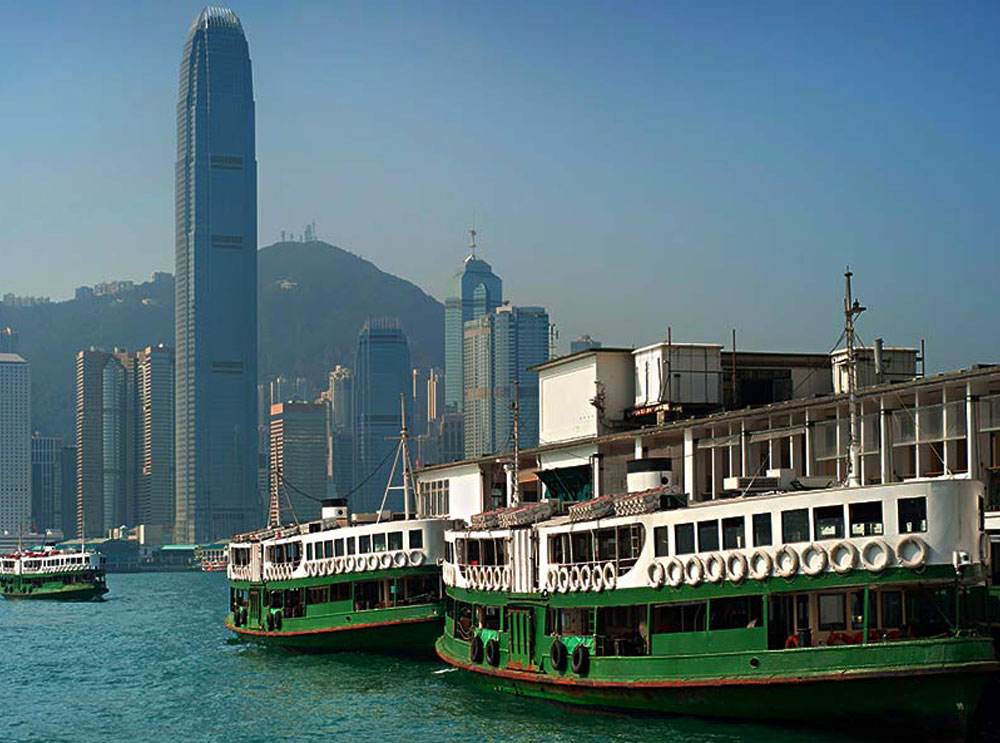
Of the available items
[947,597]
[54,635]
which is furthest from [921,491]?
[54,635]

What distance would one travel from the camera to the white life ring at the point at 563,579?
42594mm

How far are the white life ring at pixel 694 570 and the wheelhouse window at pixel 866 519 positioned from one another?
4.58 metres

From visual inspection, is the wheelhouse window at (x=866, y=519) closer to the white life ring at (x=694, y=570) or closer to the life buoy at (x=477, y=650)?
the white life ring at (x=694, y=570)

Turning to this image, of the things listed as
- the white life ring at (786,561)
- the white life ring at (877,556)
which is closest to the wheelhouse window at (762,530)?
the white life ring at (786,561)

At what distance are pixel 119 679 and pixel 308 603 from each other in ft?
27.4

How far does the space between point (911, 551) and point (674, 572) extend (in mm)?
6961

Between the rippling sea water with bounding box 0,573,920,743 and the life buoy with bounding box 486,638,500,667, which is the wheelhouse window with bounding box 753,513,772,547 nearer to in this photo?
the rippling sea water with bounding box 0,573,920,743

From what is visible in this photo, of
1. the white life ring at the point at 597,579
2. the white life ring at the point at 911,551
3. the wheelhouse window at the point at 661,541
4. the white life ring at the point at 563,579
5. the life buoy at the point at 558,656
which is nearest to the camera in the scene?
the white life ring at the point at 911,551

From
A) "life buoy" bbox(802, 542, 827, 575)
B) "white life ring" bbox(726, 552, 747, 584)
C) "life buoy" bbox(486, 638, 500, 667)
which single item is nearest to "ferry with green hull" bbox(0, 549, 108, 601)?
"life buoy" bbox(486, 638, 500, 667)

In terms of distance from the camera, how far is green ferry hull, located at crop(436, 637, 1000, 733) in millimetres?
33000

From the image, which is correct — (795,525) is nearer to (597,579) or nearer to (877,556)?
(877,556)

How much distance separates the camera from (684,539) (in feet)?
126

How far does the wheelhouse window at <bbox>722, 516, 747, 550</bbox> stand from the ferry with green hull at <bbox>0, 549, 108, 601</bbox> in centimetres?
10538

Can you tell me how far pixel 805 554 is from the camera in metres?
35.0
